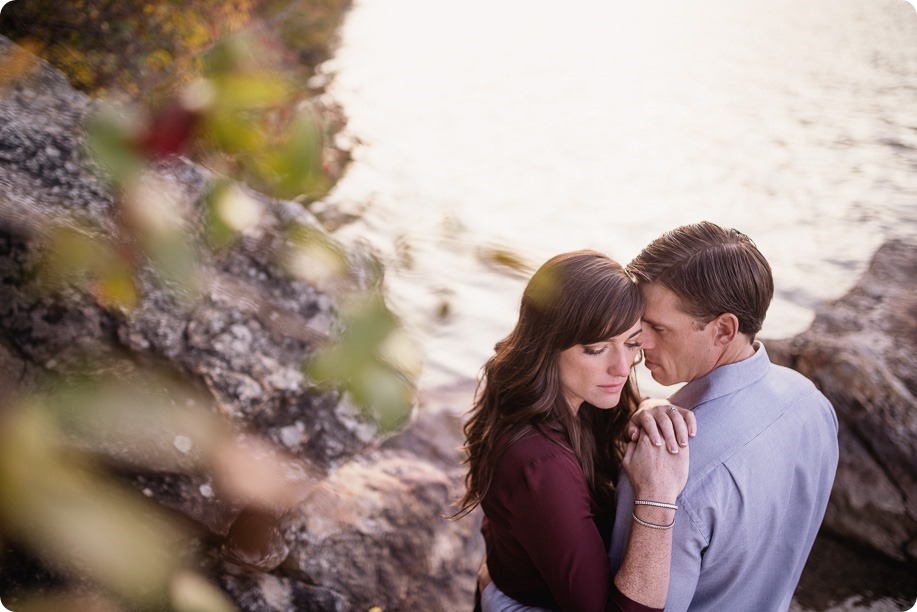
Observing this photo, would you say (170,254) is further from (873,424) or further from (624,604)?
(873,424)

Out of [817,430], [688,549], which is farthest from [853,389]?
[688,549]

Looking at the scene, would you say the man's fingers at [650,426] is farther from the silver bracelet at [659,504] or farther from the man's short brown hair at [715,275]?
the man's short brown hair at [715,275]

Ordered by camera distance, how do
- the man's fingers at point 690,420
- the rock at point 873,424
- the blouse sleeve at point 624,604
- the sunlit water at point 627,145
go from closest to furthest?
the blouse sleeve at point 624,604, the man's fingers at point 690,420, the rock at point 873,424, the sunlit water at point 627,145

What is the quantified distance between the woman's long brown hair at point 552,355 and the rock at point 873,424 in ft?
6.98

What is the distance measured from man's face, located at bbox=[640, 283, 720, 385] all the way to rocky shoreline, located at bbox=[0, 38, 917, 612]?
1.14 meters

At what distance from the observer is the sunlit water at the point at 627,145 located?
23.0 feet

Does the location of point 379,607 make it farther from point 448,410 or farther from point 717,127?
point 717,127

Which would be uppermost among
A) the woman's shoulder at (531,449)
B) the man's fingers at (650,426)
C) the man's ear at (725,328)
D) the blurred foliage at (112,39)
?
the blurred foliage at (112,39)

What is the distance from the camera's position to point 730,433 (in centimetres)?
216

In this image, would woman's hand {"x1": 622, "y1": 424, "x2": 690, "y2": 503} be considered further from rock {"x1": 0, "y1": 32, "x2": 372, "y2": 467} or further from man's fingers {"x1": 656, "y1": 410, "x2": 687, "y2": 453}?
rock {"x1": 0, "y1": 32, "x2": 372, "y2": 467}

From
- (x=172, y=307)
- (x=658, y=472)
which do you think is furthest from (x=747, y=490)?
(x=172, y=307)

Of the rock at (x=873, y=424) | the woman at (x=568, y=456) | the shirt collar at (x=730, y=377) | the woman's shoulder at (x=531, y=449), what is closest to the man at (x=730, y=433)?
the shirt collar at (x=730, y=377)

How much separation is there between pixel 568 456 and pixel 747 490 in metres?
0.55

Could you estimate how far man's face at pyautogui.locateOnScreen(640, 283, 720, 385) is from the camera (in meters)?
2.42
